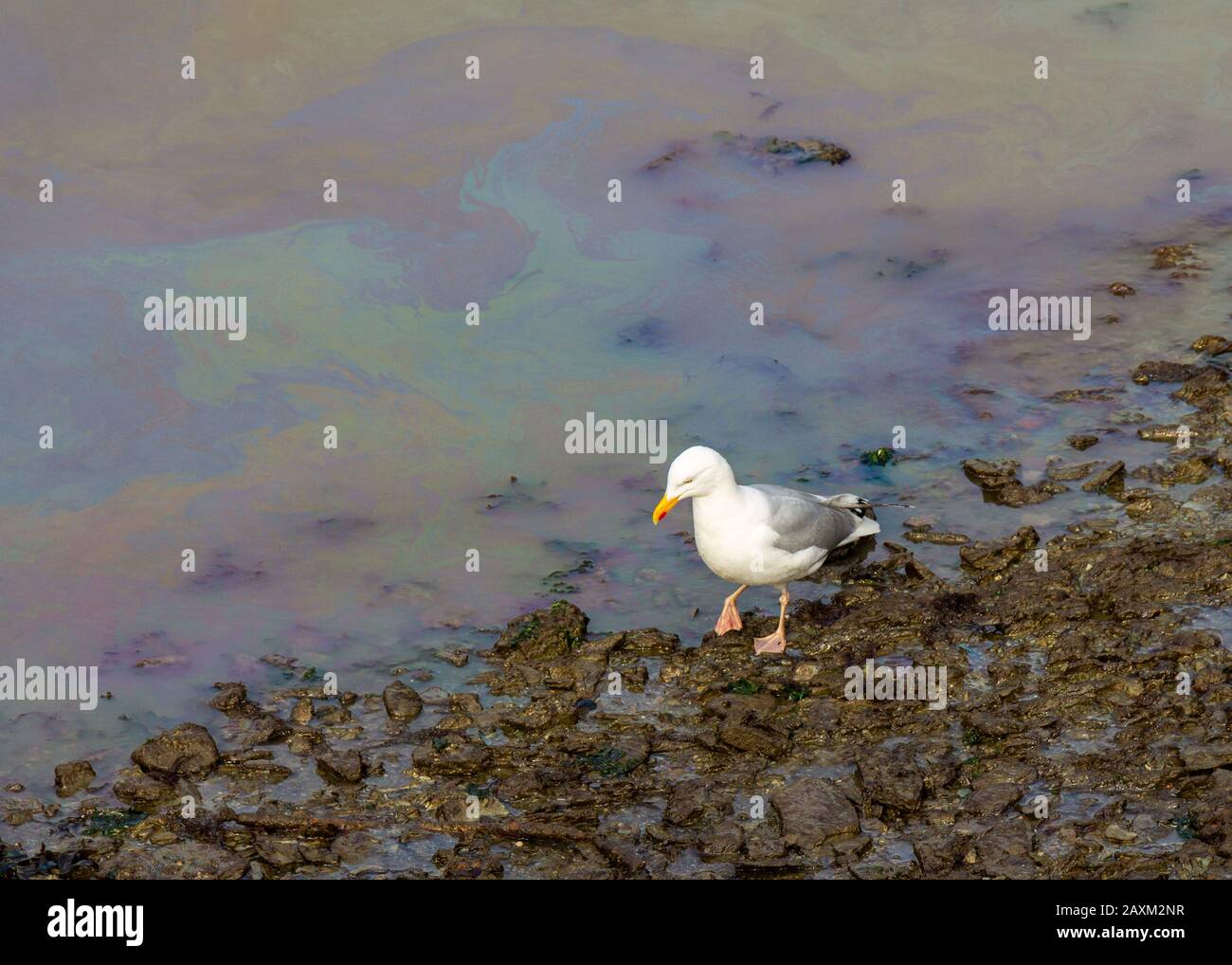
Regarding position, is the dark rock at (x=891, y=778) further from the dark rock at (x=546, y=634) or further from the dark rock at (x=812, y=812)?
the dark rock at (x=546, y=634)

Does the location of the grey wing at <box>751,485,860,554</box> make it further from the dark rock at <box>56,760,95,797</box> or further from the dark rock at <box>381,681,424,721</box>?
the dark rock at <box>56,760,95,797</box>

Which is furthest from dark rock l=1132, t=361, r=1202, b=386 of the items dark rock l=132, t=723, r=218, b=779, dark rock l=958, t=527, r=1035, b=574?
dark rock l=132, t=723, r=218, b=779

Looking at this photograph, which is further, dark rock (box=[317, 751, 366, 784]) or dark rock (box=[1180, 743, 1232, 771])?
dark rock (box=[317, 751, 366, 784])

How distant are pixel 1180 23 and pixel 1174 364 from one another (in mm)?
→ 9431

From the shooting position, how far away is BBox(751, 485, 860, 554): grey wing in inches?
464

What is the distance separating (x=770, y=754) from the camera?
10570 millimetres

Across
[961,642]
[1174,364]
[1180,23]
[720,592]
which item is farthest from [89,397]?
[1180,23]

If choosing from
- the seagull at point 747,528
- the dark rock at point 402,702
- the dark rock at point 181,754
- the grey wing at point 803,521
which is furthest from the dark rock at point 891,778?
the dark rock at point 181,754

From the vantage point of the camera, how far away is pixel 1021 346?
15.8m

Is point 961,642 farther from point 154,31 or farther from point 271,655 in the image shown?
point 154,31

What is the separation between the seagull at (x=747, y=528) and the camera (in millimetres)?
11594

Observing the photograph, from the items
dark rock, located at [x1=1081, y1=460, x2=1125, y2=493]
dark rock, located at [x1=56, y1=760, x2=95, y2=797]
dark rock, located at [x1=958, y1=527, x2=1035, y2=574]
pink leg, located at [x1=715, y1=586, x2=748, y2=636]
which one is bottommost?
dark rock, located at [x1=56, y1=760, x2=95, y2=797]

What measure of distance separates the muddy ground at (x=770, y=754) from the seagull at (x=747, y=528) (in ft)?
1.33

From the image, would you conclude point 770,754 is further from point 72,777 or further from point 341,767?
point 72,777
